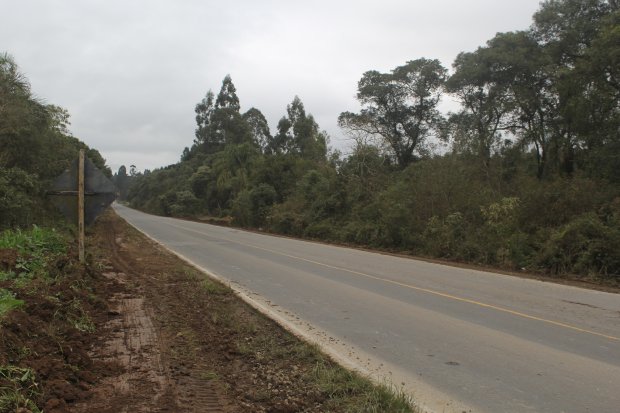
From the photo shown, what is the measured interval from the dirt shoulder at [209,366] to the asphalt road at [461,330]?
610 millimetres

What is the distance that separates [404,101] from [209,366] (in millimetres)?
41647

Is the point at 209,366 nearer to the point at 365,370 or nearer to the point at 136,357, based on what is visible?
the point at 136,357

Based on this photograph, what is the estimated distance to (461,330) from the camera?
24.5 ft

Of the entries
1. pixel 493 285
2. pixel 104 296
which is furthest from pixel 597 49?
pixel 104 296

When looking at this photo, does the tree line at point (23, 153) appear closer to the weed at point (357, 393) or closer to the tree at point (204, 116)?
the weed at point (357, 393)

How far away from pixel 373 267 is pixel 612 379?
31.9ft

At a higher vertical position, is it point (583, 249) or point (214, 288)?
point (583, 249)

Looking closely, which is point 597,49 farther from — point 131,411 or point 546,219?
point 131,411

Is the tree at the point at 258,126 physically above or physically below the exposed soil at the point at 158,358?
above

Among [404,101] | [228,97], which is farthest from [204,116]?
[404,101]

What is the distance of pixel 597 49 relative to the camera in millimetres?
20281

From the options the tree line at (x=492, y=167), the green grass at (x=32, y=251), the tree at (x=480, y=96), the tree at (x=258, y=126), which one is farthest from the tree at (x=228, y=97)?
the green grass at (x=32, y=251)

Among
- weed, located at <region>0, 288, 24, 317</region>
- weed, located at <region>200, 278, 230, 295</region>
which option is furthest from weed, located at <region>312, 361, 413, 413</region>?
weed, located at <region>200, 278, 230, 295</region>

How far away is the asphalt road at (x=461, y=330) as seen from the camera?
16.8 ft
